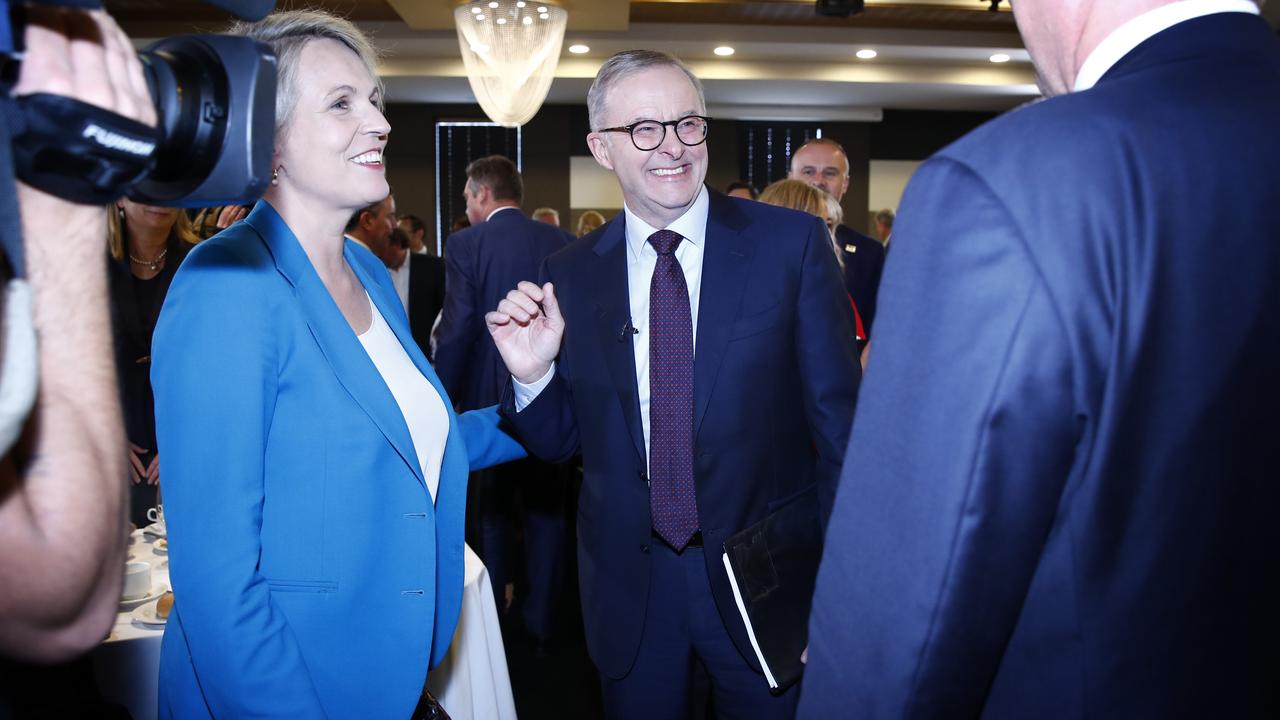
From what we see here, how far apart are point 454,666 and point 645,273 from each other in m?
0.98

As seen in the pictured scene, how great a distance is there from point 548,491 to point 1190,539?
3.43m

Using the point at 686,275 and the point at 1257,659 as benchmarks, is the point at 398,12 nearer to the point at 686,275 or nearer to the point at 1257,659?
the point at 686,275

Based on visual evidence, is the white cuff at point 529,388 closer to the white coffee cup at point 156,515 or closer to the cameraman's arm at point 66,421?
the cameraman's arm at point 66,421

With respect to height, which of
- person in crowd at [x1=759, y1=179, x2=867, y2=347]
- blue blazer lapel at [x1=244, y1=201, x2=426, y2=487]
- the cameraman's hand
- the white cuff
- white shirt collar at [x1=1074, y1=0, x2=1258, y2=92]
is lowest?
the white cuff

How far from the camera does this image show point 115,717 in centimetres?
141

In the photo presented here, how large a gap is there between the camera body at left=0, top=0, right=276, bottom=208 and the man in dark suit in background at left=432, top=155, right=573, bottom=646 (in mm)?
3037

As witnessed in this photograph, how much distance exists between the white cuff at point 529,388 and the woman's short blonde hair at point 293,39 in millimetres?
674

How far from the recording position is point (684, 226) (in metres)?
1.91

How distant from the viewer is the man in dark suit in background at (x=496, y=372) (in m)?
3.92

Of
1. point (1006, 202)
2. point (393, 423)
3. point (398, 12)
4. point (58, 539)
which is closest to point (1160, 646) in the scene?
point (1006, 202)

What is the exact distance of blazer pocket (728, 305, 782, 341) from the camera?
1762 millimetres

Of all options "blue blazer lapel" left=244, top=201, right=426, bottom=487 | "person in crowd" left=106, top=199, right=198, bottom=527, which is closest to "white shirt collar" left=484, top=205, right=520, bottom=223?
"person in crowd" left=106, top=199, right=198, bottom=527

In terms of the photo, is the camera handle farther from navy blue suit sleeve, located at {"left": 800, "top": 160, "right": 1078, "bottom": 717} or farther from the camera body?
navy blue suit sleeve, located at {"left": 800, "top": 160, "right": 1078, "bottom": 717}

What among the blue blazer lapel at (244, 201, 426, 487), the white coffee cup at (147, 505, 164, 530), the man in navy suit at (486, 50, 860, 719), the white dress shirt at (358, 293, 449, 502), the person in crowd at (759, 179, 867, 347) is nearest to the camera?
the blue blazer lapel at (244, 201, 426, 487)
